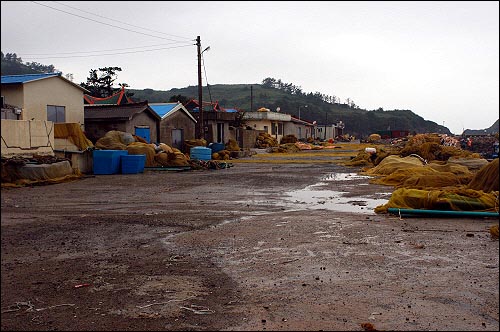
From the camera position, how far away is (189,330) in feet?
13.6

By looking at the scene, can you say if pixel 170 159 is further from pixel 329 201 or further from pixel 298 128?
pixel 298 128

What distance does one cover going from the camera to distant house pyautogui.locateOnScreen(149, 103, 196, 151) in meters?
32.2

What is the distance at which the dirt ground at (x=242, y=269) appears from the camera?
4332 millimetres

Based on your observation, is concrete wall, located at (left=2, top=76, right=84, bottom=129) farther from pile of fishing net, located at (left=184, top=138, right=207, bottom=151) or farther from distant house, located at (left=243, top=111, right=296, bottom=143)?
distant house, located at (left=243, top=111, right=296, bottom=143)

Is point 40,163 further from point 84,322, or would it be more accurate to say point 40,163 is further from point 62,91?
point 84,322

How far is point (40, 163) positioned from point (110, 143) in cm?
665

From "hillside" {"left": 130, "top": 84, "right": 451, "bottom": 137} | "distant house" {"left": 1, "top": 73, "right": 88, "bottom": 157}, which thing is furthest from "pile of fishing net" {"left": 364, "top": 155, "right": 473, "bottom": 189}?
"hillside" {"left": 130, "top": 84, "right": 451, "bottom": 137}

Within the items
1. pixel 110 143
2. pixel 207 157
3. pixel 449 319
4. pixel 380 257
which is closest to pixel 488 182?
pixel 380 257

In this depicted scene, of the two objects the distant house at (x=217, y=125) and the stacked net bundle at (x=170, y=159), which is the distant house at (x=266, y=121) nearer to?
the distant house at (x=217, y=125)

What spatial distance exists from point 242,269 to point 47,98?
21112mm

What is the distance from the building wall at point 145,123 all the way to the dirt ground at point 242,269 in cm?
1736

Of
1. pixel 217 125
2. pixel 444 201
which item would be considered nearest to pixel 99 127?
pixel 217 125

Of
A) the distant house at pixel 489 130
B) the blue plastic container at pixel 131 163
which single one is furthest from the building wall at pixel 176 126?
the distant house at pixel 489 130

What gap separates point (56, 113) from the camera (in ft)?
81.9
